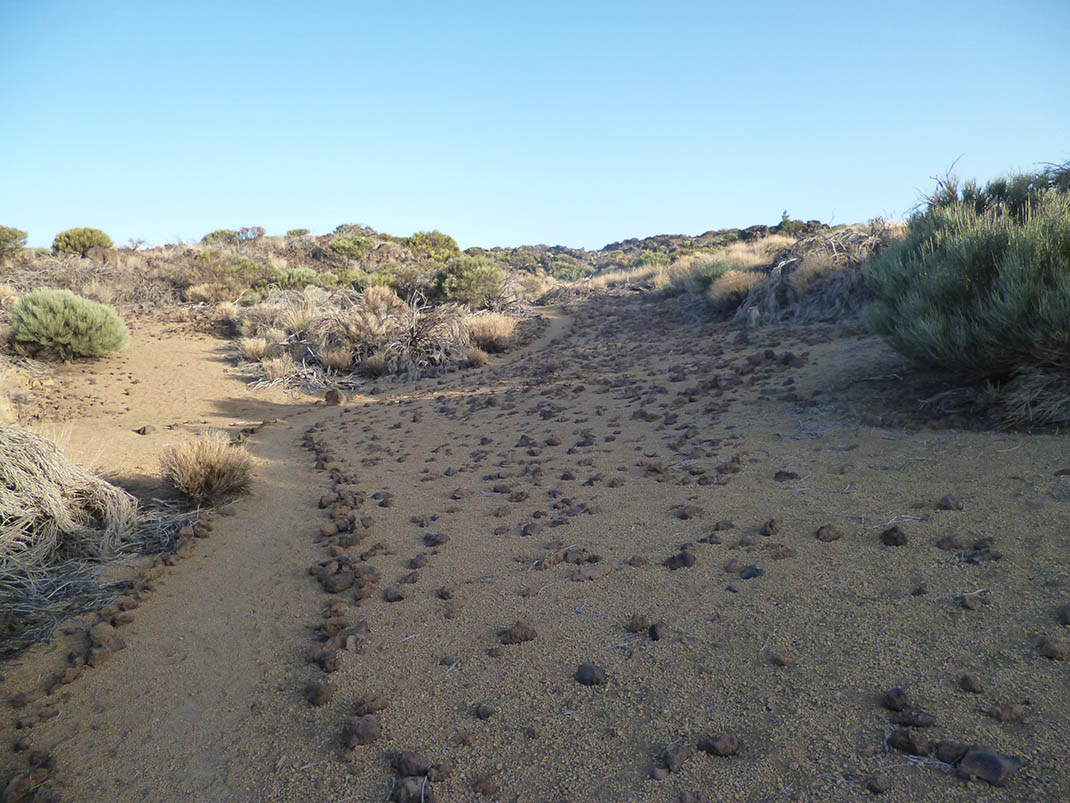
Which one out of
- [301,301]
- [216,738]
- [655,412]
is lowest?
[216,738]

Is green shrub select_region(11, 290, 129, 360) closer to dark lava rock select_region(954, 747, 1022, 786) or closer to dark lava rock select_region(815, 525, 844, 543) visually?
dark lava rock select_region(815, 525, 844, 543)

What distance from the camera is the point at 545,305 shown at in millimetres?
21016

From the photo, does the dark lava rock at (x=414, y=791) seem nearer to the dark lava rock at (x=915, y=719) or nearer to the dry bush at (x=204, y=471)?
the dark lava rock at (x=915, y=719)

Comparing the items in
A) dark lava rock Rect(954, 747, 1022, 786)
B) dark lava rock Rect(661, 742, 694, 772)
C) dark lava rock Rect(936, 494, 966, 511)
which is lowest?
dark lava rock Rect(661, 742, 694, 772)

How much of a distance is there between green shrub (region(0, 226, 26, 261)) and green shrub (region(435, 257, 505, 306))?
50.0 ft

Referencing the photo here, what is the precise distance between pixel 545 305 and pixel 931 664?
1929cm

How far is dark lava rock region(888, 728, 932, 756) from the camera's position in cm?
189

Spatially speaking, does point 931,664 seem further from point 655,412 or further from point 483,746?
point 655,412

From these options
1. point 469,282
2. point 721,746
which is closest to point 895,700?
point 721,746

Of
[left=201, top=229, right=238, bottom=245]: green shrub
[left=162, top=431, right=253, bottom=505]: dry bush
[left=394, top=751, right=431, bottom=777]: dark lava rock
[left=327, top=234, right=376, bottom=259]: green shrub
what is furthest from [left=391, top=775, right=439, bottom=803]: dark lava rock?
[left=201, top=229, right=238, bottom=245]: green shrub

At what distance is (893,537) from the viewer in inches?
124

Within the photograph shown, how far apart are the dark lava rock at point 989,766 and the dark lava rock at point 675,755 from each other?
80 cm

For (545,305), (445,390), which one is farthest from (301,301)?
(545,305)

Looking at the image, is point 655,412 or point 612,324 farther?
point 612,324
